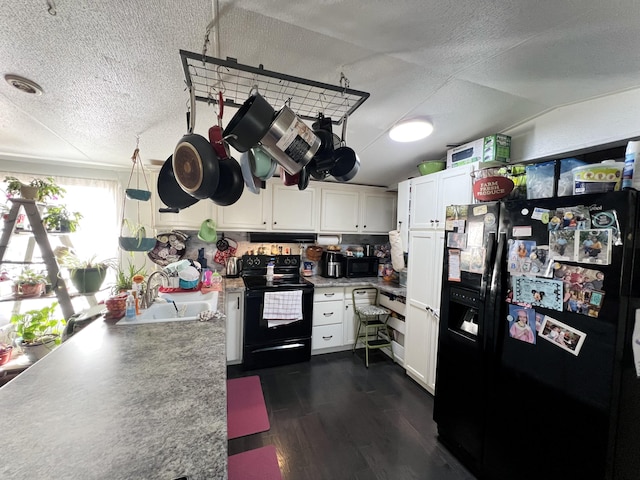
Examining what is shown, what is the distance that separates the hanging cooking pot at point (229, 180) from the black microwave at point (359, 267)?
222 centimetres

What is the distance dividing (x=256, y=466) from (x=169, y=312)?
3.75 ft

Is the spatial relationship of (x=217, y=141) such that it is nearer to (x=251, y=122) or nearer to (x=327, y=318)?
(x=251, y=122)

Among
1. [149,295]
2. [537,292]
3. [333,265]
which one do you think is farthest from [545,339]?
[149,295]

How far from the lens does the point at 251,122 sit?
0.90m

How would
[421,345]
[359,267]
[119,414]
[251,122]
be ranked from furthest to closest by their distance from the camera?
[359,267], [421,345], [251,122], [119,414]

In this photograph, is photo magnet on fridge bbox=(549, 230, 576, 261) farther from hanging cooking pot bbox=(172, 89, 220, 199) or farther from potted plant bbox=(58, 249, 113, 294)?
potted plant bbox=(58, 249, 113, 294)

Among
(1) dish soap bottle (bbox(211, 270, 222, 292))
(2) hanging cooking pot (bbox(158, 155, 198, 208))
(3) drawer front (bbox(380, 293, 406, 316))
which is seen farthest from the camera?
(3) drawer front (bbox(380, 293, 406, 316))

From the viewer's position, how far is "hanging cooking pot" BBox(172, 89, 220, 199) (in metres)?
1.01

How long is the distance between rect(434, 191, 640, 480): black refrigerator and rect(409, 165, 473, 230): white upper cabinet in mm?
401

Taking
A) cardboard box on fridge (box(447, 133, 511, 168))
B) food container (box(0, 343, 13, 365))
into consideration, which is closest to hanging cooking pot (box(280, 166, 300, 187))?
cardboard box on fridge (box(447, 133, 511, 168))

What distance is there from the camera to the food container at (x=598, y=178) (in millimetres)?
1107

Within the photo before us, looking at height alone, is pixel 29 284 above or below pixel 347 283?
above

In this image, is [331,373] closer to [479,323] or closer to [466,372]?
[466,372]

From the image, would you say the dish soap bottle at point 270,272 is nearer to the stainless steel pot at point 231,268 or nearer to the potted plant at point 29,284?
the stainless steel pot at point 231,268
